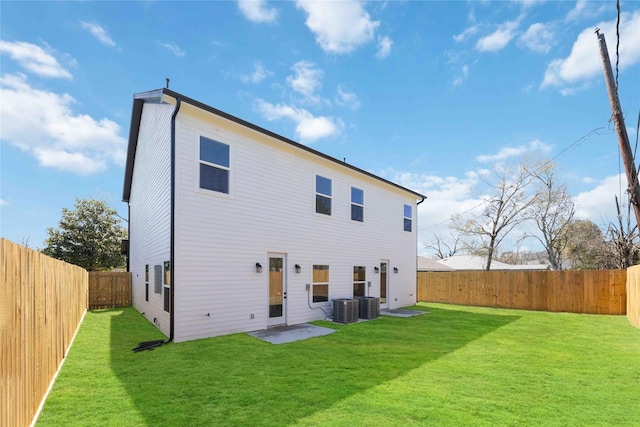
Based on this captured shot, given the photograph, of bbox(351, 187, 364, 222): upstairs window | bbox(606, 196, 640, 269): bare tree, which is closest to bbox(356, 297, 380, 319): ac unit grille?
bbox(351, 187, 364, 222): upstairs window

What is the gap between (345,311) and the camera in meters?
9.54

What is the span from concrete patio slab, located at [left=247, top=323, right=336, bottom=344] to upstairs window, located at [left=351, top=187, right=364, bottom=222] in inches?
175

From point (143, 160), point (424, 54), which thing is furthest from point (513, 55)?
point (143, 160)

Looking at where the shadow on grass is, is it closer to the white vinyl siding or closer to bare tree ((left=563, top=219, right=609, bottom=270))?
the white vinyl siding

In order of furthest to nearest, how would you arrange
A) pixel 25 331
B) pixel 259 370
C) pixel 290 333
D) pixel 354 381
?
pixel 290 333
pixel 259 370
pixel 354 381
pixel 25 331

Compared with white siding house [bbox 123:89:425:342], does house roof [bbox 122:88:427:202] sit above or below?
above

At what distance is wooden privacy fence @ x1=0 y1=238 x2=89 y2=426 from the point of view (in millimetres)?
2395

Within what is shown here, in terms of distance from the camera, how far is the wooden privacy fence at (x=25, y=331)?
239 cm

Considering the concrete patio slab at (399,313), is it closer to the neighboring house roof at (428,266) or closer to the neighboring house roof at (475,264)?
the neighboring house roof at (428,266)

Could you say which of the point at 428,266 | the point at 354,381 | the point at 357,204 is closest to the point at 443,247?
the point at 428,266

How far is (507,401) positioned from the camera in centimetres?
403

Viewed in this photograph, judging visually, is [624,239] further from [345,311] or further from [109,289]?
[109,289]

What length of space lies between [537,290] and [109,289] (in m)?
17.4

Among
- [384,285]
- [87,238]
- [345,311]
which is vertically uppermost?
[87,238]
